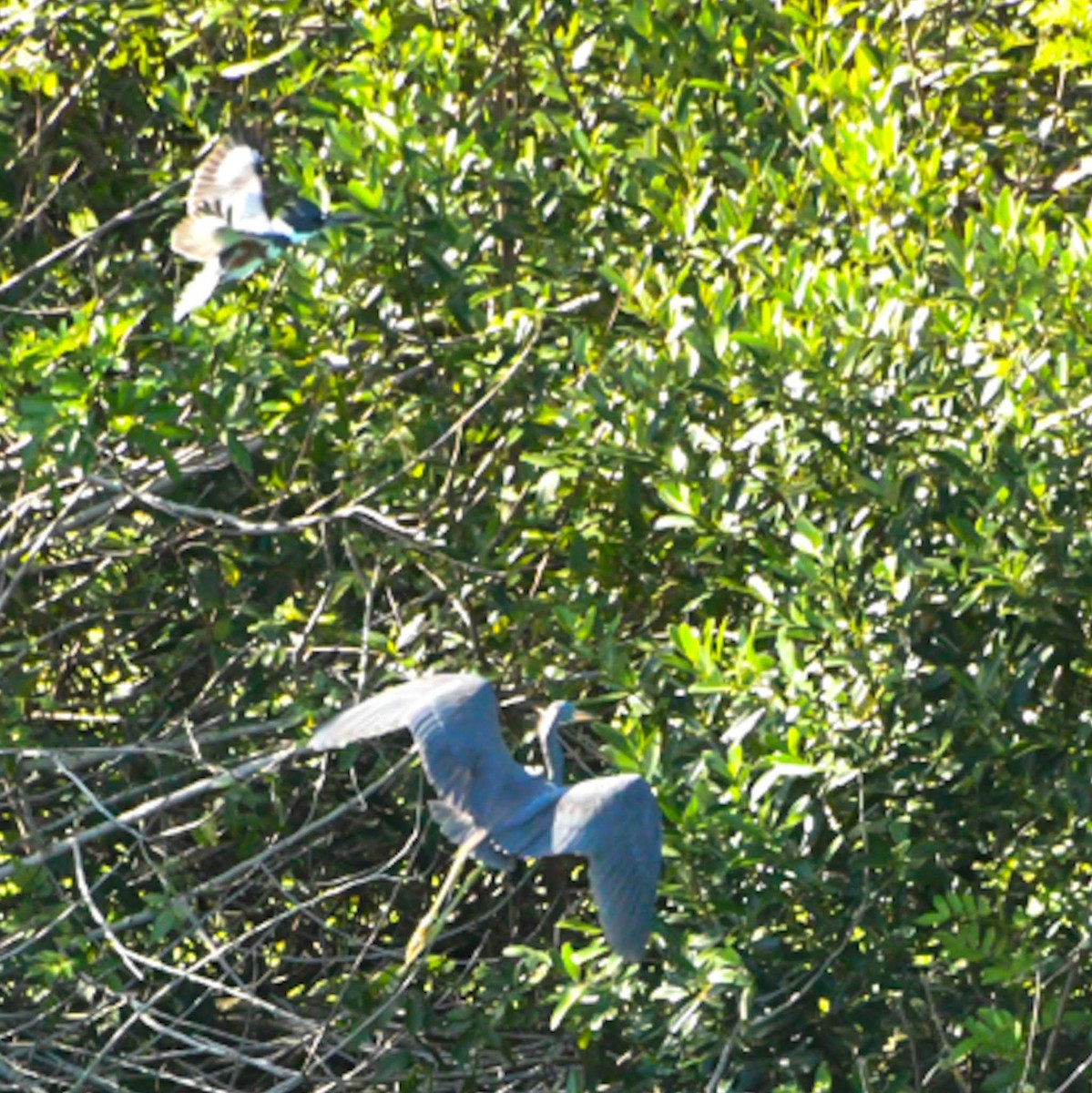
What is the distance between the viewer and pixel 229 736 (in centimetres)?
577

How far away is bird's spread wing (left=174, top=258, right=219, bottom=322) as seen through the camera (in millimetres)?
5488

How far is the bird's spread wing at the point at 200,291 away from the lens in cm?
549

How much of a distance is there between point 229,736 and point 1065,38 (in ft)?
8.14

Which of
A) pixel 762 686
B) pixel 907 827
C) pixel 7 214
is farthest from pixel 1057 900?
pixel 7 214

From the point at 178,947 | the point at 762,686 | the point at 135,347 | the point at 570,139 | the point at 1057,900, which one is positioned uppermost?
the point at 570,139

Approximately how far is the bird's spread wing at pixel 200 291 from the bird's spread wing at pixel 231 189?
12 centimetres

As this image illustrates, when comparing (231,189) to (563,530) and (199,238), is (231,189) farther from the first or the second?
(563,530)

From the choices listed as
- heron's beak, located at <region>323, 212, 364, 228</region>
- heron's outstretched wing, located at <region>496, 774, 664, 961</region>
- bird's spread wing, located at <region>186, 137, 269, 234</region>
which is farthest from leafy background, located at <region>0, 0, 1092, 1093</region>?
heron's outstretched wing, located at <region>496, 774, 664, 961</region>

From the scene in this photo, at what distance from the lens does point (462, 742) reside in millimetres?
4676

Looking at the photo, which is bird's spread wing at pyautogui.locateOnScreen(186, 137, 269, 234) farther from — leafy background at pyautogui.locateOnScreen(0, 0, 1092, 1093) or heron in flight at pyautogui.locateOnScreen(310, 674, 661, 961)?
heron in flight at pyautogui.locateOnScreen(310, 674, 661, 961)

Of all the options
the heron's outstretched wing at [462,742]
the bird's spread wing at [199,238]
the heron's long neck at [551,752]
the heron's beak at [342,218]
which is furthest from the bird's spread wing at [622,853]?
the bird's spread wing at [199,238]

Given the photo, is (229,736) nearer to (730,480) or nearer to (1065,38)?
(730,480)

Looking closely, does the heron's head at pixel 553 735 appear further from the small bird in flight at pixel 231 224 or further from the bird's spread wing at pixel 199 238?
the bird's spread wing at pixel 199 238

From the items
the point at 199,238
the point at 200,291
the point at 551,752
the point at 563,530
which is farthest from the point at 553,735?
the point at 199,238
